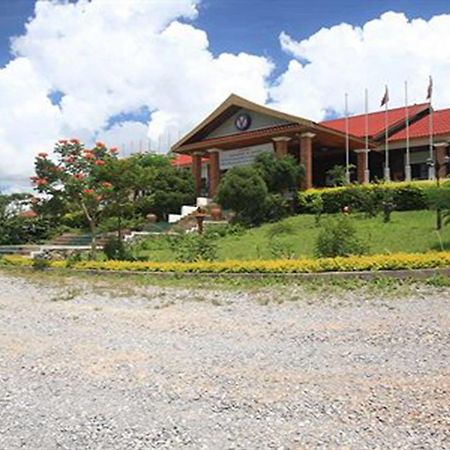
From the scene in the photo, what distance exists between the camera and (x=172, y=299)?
920 centimetres

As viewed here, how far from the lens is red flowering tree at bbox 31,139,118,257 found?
1388cm

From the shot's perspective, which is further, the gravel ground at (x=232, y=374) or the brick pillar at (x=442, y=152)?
the brick pillar at (x=442, y=152)

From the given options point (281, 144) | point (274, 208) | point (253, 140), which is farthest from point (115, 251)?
point (253, 140)

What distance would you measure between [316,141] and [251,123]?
10.5 ft

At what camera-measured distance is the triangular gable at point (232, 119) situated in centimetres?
2503

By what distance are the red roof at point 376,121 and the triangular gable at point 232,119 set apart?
4.48 m

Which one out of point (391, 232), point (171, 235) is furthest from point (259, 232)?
point (391, 232)

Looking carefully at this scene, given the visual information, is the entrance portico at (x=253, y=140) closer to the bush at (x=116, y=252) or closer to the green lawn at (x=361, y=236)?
the green lawn at (x=361, y=236)

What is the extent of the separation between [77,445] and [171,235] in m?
16.1

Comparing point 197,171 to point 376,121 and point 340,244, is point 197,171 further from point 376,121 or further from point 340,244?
point 340,244

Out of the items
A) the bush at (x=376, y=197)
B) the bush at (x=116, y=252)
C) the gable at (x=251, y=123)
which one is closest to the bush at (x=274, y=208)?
the bush at (x=376, y=197)

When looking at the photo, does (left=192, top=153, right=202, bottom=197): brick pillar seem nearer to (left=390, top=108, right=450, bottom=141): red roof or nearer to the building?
the building

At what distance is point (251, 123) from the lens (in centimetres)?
2703

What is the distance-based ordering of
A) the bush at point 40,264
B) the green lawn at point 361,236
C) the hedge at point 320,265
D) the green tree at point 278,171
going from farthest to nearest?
the green tree at point 278,171
the bush at point 40,264
the green lawn at point 361,236
the hedge at point 320,265
